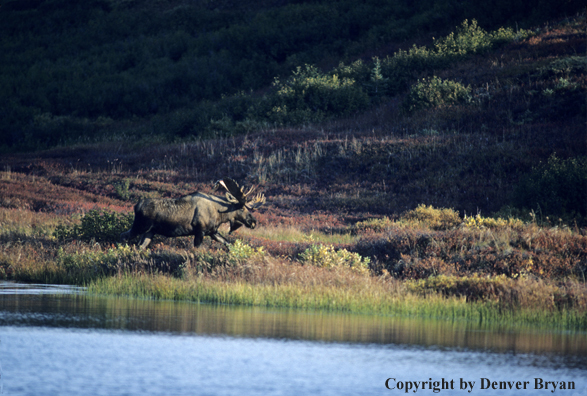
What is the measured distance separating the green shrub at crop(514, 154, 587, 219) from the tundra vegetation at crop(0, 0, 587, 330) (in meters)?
0.07

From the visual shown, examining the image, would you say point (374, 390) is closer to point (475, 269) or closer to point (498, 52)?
point (475, 269)

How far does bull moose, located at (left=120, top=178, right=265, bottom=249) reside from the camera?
1501 centimetres

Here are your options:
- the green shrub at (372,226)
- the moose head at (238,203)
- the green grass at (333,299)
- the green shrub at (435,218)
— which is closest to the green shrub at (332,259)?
the green grass at (333,299)

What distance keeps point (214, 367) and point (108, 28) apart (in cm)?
7369

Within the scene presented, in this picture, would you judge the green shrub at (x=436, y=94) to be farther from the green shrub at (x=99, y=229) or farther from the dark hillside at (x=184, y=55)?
the green shrub at (x=99, y=229)

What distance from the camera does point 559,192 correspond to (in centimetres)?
2264

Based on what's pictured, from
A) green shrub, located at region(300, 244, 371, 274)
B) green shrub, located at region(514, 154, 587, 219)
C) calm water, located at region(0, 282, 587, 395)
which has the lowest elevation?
calm water, located at region(0, 282, 587, 395)

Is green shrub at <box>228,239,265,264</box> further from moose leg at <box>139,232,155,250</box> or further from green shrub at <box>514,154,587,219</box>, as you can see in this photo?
green shrub at <box>514,154,587,219</box>

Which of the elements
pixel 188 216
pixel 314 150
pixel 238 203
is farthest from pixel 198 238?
pixel 314 150

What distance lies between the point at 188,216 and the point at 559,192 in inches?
530

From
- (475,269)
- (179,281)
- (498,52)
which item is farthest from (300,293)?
(498,52)

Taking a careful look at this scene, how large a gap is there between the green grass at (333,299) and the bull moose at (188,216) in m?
1.86

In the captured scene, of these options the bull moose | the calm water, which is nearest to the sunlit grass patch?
the bull moose

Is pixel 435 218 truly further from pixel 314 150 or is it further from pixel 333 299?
pixel 314 150
